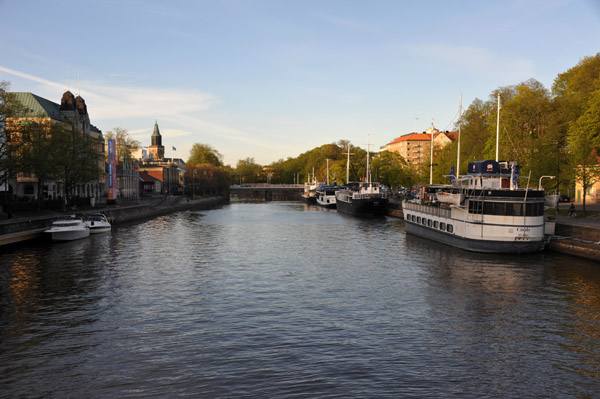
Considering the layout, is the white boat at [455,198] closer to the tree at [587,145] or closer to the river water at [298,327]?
the river water at [298,327]

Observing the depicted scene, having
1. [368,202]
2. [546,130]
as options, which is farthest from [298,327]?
[368,202]

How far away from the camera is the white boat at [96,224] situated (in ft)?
208

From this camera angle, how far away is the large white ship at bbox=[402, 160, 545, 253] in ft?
142

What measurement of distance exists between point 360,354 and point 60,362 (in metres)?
11.8

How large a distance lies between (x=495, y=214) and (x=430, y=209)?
1506cm

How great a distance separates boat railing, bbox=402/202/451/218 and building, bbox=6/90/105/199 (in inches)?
2207

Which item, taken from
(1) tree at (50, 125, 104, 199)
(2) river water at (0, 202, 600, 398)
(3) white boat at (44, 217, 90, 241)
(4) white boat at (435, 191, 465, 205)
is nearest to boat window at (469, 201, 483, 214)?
(4) white boat at (435, 191, 465, 205)

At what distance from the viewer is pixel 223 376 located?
17312 millimetres

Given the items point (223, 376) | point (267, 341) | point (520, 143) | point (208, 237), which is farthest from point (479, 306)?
point (520, 143)

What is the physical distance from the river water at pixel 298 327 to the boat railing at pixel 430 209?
410 inches

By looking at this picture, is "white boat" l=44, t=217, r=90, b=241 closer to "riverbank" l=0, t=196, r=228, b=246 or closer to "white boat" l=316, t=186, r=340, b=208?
"riverbank" l=0, t=196, r=228, b=246

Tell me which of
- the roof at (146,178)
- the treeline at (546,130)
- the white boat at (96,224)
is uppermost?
the treeline at (546,130)

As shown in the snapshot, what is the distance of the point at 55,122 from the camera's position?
92.7 metres

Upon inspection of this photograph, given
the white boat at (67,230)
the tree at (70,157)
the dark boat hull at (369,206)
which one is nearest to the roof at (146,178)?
the tree at (70,157)
